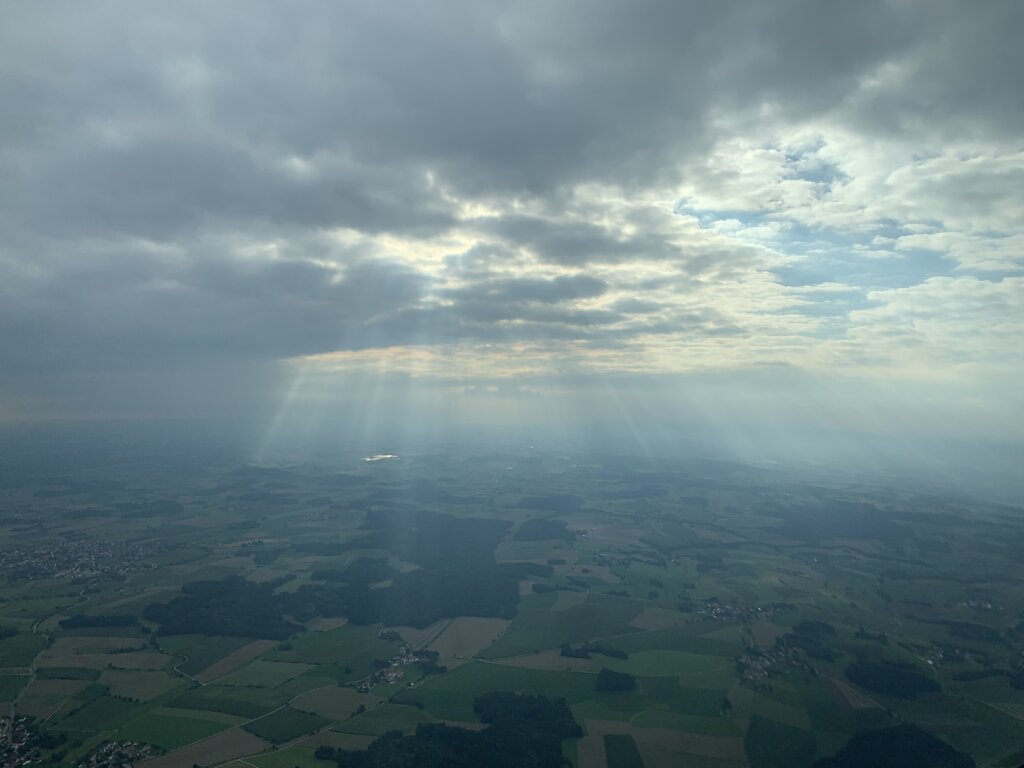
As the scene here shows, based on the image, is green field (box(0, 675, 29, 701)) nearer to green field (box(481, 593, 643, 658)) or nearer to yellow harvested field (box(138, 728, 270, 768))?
yellow harvested field (box(138, 728, 270, 768))

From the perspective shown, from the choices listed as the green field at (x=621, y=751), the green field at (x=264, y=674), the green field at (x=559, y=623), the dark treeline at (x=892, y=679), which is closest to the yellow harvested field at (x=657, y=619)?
the green field at (x=559, y=623)

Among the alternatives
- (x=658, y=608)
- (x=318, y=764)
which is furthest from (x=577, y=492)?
(x=318, y=764)

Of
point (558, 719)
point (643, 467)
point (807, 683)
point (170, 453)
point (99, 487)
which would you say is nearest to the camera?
point (558, 719)

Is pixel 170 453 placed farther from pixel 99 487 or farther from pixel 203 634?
pixel 203 634

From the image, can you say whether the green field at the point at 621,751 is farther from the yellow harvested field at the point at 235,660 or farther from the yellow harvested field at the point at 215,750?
the yellow harvested field at the point at 235,660

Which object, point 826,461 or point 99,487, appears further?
A: point 826,461

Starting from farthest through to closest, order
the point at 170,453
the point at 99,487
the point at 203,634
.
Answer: the point at 170,453
the point at 99,487
the point at 203,634
